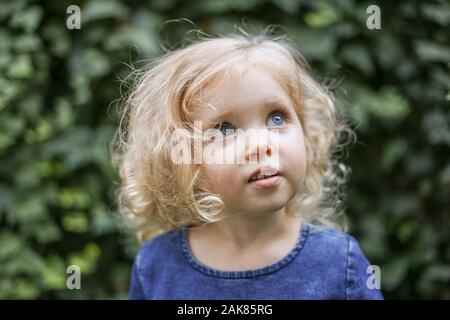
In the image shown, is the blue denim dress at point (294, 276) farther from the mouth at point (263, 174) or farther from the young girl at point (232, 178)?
the mouth at point (263, 174)

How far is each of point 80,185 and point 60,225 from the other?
7.3 inches

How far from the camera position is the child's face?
136 centimetres

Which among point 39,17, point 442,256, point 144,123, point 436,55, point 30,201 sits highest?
point 39,17

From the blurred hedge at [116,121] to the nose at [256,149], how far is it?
107 cm

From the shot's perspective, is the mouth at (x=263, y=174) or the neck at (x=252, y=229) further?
the neck at (x=252, y=229)

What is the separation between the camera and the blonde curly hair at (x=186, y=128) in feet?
4.73

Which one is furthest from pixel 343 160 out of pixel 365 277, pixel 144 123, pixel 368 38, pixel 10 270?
pixel 10 270

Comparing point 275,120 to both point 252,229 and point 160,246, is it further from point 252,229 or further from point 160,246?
point 160,246

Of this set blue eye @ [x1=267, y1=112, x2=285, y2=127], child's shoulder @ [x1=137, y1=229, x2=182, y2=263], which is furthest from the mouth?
child's shoulder @ [x1=137, y1=229, x2=182, y2=263]

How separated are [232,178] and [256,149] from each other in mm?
84

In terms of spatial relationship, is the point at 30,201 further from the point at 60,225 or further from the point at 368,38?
the point at 368,38

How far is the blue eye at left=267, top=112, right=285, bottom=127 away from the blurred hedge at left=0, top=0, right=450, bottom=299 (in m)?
0.98

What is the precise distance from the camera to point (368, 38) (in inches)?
96.5

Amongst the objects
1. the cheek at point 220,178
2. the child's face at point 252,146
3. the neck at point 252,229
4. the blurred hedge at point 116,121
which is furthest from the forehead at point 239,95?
the blurred hedge at point 116,121
